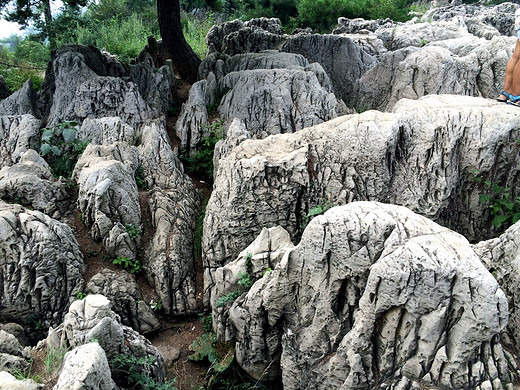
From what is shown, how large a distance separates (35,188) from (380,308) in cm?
670

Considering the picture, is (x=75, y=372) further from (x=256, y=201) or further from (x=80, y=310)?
(x=256, y=201)

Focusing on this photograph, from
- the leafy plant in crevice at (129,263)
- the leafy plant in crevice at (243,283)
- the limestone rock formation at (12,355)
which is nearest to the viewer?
the limestone rock formation at (12,355)

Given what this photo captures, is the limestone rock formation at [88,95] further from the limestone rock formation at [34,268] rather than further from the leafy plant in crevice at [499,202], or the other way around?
the leafy plant in crevice at [499,202]

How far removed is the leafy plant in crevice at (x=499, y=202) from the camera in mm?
6920

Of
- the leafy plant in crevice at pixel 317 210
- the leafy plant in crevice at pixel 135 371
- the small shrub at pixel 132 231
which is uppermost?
the leafy plant in crevice at pixel 317 210

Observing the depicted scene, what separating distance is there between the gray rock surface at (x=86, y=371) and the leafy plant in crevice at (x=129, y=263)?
11.2ft

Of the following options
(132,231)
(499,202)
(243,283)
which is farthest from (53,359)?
(499,202)

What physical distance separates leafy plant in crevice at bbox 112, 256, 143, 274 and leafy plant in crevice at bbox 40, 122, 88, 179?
2.65m

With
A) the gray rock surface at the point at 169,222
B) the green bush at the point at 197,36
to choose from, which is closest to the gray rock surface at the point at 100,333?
the gray rock surface at the point at 169,222

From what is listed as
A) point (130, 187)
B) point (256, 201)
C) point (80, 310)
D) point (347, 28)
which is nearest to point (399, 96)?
point (256, 201)

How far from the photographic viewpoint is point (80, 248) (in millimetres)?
7832

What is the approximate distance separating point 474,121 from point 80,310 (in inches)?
263

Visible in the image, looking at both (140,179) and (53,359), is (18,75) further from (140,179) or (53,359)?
(53,359)

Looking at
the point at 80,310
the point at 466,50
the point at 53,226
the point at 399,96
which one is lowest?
the point at 80,310
